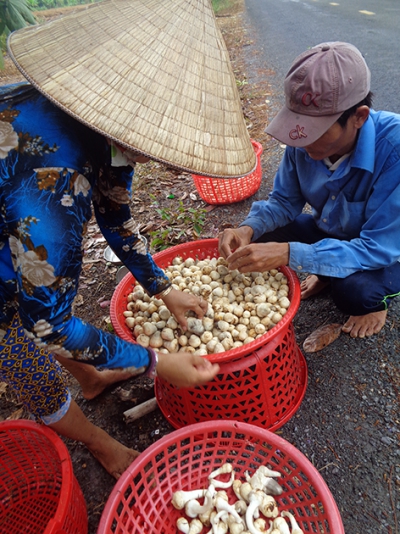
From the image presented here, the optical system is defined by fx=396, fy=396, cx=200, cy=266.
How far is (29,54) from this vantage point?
39.4 inches

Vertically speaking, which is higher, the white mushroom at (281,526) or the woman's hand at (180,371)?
the woman's hand at (180,371)

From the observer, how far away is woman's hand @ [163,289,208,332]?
6.03 ft

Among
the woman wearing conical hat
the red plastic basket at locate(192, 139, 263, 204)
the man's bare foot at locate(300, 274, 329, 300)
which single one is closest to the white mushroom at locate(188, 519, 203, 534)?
the woman wearing conical hat

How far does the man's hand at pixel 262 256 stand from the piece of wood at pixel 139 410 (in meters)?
0.86

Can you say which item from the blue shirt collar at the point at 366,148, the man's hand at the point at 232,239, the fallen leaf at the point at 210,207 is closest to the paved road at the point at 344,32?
the fallen leaf at the point at 210,207

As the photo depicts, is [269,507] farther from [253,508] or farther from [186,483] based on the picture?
[186,483]

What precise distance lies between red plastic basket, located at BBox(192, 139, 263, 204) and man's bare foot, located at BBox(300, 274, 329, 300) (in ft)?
3.98

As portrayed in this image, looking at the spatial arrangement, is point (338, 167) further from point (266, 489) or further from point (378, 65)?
point (378, 65)

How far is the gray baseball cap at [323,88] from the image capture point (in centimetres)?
154

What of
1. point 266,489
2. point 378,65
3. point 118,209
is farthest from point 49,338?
point 378,65

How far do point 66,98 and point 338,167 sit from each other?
1.36 meters

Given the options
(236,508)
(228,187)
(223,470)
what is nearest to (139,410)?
(223,470)

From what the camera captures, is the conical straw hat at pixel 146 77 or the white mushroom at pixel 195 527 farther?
the white mushroom at pixel 195 527

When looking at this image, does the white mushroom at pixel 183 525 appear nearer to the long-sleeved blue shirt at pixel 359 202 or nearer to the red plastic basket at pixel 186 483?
the red plastic basket at pixel 186 483
